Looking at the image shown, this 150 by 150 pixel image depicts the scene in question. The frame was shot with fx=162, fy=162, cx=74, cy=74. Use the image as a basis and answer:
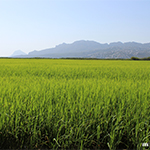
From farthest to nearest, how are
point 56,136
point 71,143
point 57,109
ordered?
1. point 57,109
2. point 56,136
3. point 71,143

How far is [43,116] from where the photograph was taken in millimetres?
2049

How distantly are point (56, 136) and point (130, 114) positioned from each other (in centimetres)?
101

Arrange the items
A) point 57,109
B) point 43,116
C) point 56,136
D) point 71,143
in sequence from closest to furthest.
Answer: point 71,143 → point 56,136 → point 43,116 → point 57,109

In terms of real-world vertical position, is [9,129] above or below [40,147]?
above

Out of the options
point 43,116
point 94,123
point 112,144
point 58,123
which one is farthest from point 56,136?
point 112,144

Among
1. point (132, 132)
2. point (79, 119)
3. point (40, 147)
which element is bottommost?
point (40, 147)

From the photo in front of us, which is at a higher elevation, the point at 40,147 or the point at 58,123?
the point at 58,123

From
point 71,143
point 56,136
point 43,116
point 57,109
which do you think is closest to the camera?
point 71,143

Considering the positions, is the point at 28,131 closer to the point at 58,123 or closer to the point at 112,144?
the point at 58,123

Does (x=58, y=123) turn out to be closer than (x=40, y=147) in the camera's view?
No

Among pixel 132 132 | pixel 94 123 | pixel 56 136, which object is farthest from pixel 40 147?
pixel 132 132

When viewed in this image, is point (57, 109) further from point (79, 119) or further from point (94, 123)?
point (94, 123)

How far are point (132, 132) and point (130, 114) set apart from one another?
0.33 meters

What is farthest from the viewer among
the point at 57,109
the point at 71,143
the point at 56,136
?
the point at 57,109
